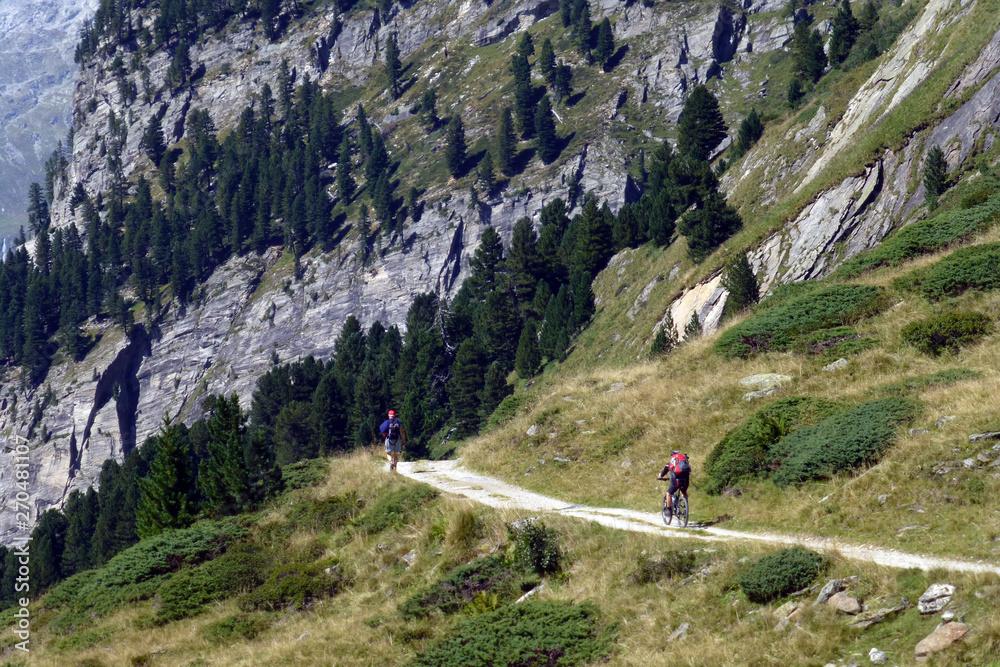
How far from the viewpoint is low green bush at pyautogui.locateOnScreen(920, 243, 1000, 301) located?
2283cm

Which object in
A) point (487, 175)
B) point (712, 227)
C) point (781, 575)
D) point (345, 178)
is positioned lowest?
point (781, 575)

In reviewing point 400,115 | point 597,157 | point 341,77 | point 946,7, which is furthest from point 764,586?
point 341,77

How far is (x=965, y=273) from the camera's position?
2327 cm

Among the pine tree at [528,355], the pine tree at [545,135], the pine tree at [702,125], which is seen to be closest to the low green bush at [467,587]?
the pine tree at [528,355]

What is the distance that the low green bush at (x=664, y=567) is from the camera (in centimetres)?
1370

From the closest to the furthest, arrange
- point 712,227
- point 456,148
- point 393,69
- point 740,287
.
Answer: point 740,287 → point 712,227 → point 456,148 → point 393,69

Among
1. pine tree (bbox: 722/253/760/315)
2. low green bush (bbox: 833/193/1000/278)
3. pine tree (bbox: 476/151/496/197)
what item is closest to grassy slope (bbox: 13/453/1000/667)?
low green bush (bbox: 833/193/1000/278)

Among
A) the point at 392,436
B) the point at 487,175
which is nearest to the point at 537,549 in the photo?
the point at 392,436

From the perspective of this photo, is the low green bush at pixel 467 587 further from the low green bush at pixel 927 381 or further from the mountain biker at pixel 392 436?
the low green bush at pixel 927 381

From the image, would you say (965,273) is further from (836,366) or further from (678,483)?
(678,483)

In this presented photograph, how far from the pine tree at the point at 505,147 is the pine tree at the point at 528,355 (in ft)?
258

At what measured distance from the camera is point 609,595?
550 inches

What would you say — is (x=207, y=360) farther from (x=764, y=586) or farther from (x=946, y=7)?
(x=764, y=586)

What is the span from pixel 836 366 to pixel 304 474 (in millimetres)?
17078
